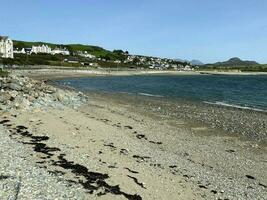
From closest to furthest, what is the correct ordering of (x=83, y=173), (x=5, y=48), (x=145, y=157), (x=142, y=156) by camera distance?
(x=83, y=173)
(x=145, y=157)
(x=142, y=156)
(x=5, y=48)

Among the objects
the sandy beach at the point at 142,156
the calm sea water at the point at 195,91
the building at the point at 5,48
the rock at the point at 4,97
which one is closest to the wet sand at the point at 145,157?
the sandy beach at the point at 142,156

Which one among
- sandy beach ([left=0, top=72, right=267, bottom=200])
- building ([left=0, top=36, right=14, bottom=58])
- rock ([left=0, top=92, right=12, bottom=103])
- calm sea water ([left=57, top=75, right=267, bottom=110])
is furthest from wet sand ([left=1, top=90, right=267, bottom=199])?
building ([left=0, top=36, right=14, bottom=58])

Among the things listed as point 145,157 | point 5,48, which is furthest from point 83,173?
point 5,48

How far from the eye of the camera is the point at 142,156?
62.0ft

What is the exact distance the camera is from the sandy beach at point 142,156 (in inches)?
553

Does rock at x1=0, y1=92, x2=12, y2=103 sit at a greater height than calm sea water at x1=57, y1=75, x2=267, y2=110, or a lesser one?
greater

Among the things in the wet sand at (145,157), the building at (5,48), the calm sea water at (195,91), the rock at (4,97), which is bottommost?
the calm sea water at (195,91)

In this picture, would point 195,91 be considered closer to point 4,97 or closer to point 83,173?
point 4,97

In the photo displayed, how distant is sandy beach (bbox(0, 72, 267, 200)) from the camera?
46.1ft

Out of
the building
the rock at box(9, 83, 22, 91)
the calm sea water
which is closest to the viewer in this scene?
the rock at box(9, 83, 22, 91)

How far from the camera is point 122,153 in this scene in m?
19.1

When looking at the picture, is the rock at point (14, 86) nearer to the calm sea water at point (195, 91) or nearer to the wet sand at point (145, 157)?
the wet sand at point (145, 157)

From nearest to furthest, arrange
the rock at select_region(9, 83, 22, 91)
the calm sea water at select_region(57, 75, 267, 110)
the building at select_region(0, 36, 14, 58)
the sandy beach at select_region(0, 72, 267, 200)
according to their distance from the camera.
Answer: the sandy beach at select_region(0, 72, 267, 200) < the rock at select_region(9, 83, 22, 91) < the calm sea water at select_region(57, 75, 267, 110) < the building at select_region(0, 36, 14, 58)

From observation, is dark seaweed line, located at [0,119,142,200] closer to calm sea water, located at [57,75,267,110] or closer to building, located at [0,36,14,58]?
calm sea water, located at [57,75,267,110]
